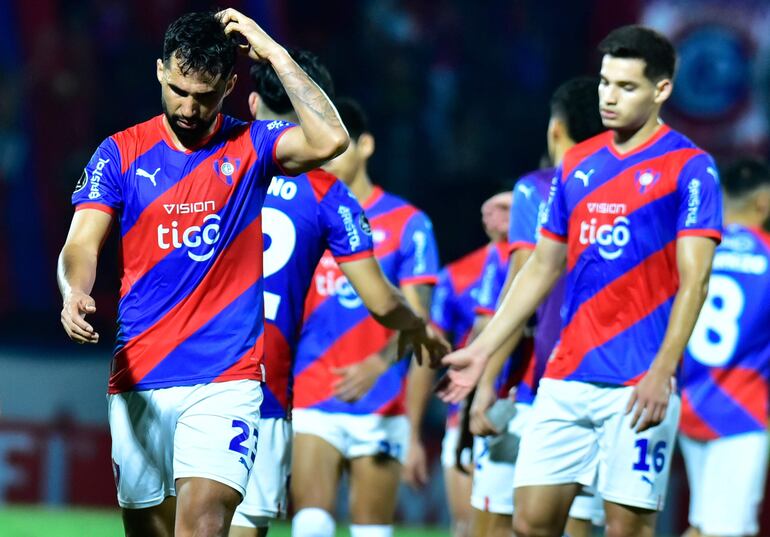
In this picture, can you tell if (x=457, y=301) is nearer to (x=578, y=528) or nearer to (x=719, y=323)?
(x=719, y=323)

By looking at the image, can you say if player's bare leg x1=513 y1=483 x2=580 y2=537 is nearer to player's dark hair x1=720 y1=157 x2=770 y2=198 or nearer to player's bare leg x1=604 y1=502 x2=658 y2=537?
player's bare leg x1=604 y1=502 x2=658 y2=537

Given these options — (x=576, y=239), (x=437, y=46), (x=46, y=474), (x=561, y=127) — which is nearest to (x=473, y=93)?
(x=437, y=46)

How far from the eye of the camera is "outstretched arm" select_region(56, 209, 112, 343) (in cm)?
396

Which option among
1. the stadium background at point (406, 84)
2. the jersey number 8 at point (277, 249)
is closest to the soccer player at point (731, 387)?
the jersey number 8 at point (277, 249)

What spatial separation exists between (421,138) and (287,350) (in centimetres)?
789

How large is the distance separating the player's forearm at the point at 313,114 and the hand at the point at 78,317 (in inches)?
34.8

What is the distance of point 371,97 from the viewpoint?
13.2 meters

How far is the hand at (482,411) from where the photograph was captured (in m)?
5.71

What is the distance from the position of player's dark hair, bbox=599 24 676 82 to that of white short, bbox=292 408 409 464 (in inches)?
77.8

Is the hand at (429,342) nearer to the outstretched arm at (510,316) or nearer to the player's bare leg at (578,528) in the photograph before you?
the outstretched arm at (510,316)

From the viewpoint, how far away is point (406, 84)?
43.0 feet

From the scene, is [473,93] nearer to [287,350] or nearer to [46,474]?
[46,474]

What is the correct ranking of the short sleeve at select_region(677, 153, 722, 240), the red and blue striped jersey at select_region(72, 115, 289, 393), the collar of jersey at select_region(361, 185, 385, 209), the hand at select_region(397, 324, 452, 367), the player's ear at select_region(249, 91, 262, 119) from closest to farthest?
the red and blue striped jersey at select_region(72, 115, 289, 393) < the short sleeve at select_region(677, 153, 722, 240) < the hand at select_region(397, 324, 452, 367) < the player's ear at select_region(249, 91, 262, 119) < the collar of jersey at select_region(361, 185, 385, 209)

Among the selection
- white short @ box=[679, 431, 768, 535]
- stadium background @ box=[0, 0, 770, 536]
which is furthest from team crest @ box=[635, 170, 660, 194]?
stadium background @ box=[0, 0, 770, 536]
